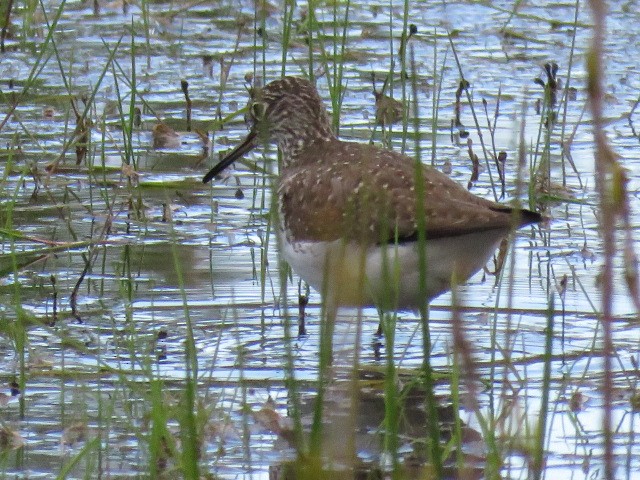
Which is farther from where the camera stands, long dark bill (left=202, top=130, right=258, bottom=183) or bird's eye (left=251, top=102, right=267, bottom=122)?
long dark bill (left=202, top=130, right=258, bottom=183)

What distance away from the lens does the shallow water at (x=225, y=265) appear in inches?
146

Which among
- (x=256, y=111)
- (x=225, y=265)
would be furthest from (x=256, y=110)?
(x=225, y=265)

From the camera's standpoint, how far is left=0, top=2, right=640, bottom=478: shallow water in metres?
3.71

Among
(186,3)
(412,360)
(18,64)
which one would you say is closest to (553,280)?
(412,360)

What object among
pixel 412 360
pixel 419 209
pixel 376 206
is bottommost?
pixel 412 360

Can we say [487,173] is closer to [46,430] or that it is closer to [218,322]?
[218,322]

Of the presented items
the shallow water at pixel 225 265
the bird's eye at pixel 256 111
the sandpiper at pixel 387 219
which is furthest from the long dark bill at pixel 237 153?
the sandpiper at pixel 387 219

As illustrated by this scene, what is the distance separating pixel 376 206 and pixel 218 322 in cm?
81

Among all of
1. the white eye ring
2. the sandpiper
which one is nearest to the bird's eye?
the white eye ring

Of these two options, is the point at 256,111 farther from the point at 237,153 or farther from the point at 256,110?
the point at 237,153

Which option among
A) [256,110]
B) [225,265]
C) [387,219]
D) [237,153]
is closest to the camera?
[387,219]

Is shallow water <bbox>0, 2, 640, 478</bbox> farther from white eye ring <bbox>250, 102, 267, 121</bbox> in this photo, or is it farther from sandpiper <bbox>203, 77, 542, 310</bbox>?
white eye ring <bbox>250, 102, 267, 121</bbox>

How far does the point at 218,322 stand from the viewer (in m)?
4.90

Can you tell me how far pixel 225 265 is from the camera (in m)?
5.54
